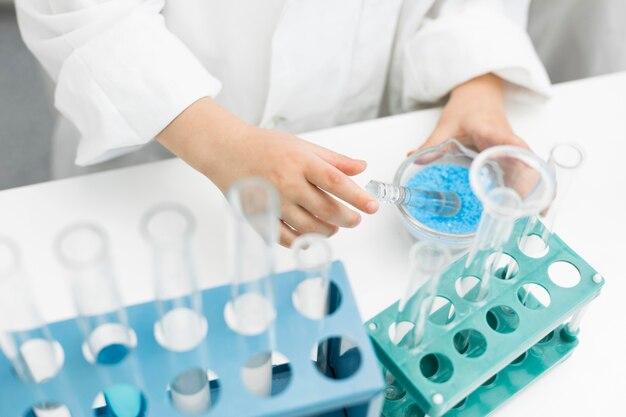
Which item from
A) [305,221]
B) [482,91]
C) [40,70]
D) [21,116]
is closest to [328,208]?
[305,221]

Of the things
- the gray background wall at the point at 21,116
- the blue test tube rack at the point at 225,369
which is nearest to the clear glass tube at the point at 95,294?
the blue test tube rack at the point at 225,369

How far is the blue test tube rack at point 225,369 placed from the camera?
339 mm

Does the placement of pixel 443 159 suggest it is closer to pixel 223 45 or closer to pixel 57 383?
pixel 223 45

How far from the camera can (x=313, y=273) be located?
0.36 metres

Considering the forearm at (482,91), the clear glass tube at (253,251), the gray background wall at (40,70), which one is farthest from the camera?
the gray background wall at (40,70)

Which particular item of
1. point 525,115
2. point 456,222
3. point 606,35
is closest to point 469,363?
point 456,222

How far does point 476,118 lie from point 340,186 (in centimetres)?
20

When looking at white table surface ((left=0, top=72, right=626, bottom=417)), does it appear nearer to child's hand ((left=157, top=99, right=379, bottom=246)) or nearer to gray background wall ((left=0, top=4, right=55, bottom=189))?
child's hand ((left=157, top=99, right=379, bottom=246))

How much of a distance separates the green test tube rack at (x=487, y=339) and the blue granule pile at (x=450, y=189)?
61 millimetres

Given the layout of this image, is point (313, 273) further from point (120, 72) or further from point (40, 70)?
point (40, 70)

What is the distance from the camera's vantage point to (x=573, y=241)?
0.57 meters

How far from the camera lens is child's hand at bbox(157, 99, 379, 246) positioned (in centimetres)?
52

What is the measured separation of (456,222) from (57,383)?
0.33m

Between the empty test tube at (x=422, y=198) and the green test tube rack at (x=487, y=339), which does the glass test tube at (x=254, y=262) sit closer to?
the green test tube rack at (x=487, y=339)
